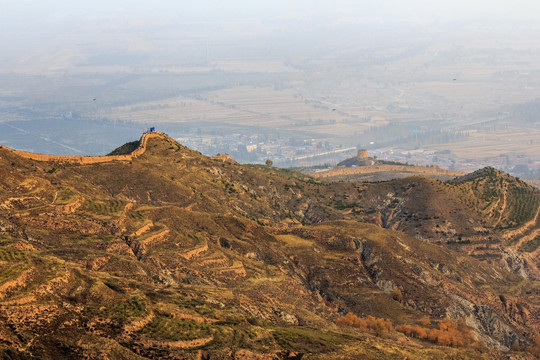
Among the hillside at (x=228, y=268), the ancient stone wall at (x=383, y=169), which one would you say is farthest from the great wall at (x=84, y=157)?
the ancient stone wall at (x=383, y=169)

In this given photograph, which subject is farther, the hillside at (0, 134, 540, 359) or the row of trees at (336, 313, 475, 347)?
the row of trees at (336, 313, 475, 347)

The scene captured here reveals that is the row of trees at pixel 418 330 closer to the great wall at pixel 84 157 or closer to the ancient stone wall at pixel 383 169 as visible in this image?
the great wall at pixel 84 157

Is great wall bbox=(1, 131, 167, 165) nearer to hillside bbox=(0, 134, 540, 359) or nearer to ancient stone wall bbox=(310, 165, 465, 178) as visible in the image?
hillside bbox=(0, 134, 540, 359)

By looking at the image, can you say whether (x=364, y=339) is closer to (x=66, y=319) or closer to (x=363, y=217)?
(x=66, y=319)

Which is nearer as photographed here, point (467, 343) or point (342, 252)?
point (467, 343)

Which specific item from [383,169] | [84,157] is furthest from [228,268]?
[383,169]

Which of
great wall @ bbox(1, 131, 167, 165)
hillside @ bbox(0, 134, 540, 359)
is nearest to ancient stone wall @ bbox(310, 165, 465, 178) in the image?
hillside @ bbox(0, 134, 540, 359)

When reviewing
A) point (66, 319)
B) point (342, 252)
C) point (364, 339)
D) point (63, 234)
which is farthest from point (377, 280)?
point (66, 319)

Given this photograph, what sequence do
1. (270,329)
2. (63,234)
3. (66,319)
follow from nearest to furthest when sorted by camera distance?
(66,319) → (270,329) → (63,234)
